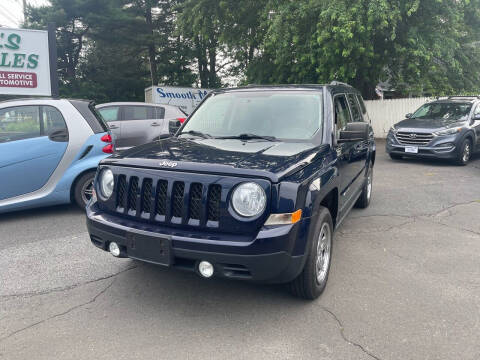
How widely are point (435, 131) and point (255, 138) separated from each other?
300 inches

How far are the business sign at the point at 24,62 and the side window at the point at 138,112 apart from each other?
327 centimetres

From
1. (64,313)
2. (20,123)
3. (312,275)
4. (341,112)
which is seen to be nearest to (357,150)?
(341,112)

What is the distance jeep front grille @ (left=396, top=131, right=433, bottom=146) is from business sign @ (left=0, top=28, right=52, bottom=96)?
31.5 ft

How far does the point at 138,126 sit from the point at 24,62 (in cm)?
414

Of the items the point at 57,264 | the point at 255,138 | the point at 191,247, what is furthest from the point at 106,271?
the point at 255,138

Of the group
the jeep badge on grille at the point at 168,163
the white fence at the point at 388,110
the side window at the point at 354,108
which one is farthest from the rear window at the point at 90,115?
the white fence at the point at 388,110

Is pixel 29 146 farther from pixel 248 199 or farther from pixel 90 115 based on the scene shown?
pixel 248 199

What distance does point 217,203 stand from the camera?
2.82 meters

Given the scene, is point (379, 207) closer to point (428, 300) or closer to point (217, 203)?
point (428, 300)

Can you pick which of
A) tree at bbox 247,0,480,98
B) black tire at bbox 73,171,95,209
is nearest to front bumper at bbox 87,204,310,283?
black tire at bbox 73,171,95,209

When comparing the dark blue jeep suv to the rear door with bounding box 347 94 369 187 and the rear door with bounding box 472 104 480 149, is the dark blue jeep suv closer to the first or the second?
the rear door with bounding box 347 94 369 187

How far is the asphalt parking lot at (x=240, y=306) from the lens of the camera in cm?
270

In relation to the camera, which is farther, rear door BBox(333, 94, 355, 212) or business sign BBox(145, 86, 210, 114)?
business sign BBox(145, 86, 210, 114)

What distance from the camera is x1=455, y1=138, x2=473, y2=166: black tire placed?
990cm
